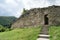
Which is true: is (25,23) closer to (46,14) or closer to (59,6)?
(46,14)

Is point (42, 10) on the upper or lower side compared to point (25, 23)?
upper

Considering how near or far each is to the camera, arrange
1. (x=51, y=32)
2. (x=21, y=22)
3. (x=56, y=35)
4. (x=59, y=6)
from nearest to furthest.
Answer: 1. (x=56, y=35)
2. (x=51, y=32)
3. (x=59, y=6)
4. (x=21, y=22)

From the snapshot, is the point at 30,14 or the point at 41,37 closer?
the point at 41,37

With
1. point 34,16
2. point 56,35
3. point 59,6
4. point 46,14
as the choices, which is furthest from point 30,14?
point 56,35

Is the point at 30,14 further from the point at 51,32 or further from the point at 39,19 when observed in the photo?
the point at 51,32

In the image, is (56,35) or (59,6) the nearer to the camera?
(56,35)

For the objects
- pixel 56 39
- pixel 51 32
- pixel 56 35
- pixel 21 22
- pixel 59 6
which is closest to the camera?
pixel 56 39

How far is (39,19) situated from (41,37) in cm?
545

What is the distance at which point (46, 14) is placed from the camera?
71.6ft

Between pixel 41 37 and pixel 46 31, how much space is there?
2.16 meters

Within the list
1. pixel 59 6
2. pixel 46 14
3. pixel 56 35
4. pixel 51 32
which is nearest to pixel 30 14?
pixel 46 14

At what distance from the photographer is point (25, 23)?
22.8 m

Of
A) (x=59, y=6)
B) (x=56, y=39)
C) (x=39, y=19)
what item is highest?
(x=59, y=6)

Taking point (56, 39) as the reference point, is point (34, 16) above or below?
above
